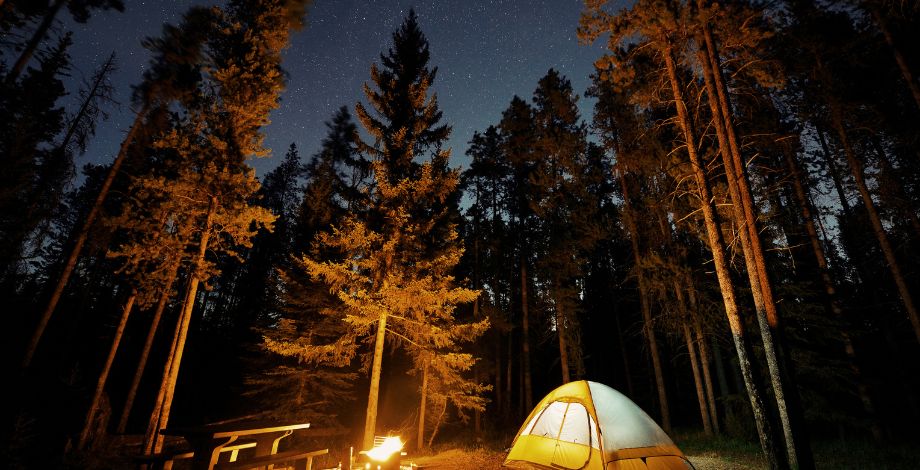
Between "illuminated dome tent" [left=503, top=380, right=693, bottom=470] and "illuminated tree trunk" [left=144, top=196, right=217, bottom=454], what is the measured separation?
9.76 m

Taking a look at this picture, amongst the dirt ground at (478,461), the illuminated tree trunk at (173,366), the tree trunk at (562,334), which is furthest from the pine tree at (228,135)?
the tree trunk at (562,334)

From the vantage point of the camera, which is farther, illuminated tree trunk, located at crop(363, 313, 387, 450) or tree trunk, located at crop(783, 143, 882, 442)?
tree trunk, located at crop(783, 143, 882, 442)

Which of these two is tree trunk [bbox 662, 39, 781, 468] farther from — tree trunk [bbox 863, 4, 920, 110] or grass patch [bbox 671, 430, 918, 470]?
tree trunk [bbox 863, 4, 920, 110]

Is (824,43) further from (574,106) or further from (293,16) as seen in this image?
(293,16)

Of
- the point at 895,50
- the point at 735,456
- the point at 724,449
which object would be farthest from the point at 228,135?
the point at 895,50

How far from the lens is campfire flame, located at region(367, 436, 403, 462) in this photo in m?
7.13

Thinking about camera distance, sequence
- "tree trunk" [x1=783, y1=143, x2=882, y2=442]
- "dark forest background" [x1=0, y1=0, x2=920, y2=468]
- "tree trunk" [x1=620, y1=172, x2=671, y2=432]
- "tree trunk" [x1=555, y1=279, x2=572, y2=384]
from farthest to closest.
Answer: "tree trunk" [x1=555, y1=279, x2=572, y2=384] → "tree trunk" [x1=620, y1=172, x2=671, y2=432] → "tree trunk" [x1=783, y1=143, x2=882, y2=442] → "dark forest background" [x1=0, y1=0, x2=920, y2=468]

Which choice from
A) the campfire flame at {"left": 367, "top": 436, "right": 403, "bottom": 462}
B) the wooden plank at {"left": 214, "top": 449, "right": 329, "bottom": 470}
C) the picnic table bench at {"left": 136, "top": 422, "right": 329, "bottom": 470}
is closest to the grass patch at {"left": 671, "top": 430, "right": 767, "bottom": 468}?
the campfire flame at {"left": 367, "top": 436, "right": 403, "bottom": 462}

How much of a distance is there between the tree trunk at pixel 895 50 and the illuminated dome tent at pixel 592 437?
12193 millimetres

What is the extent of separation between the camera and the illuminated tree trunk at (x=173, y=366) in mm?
10195

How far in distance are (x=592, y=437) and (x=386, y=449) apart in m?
4.36

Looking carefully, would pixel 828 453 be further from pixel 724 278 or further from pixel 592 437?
pixel 592 437

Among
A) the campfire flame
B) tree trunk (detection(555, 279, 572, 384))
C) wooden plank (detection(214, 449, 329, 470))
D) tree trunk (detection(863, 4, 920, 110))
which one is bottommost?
wooden plank (detection(214, 449, 329, 470))

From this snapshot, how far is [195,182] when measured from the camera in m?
11.7
